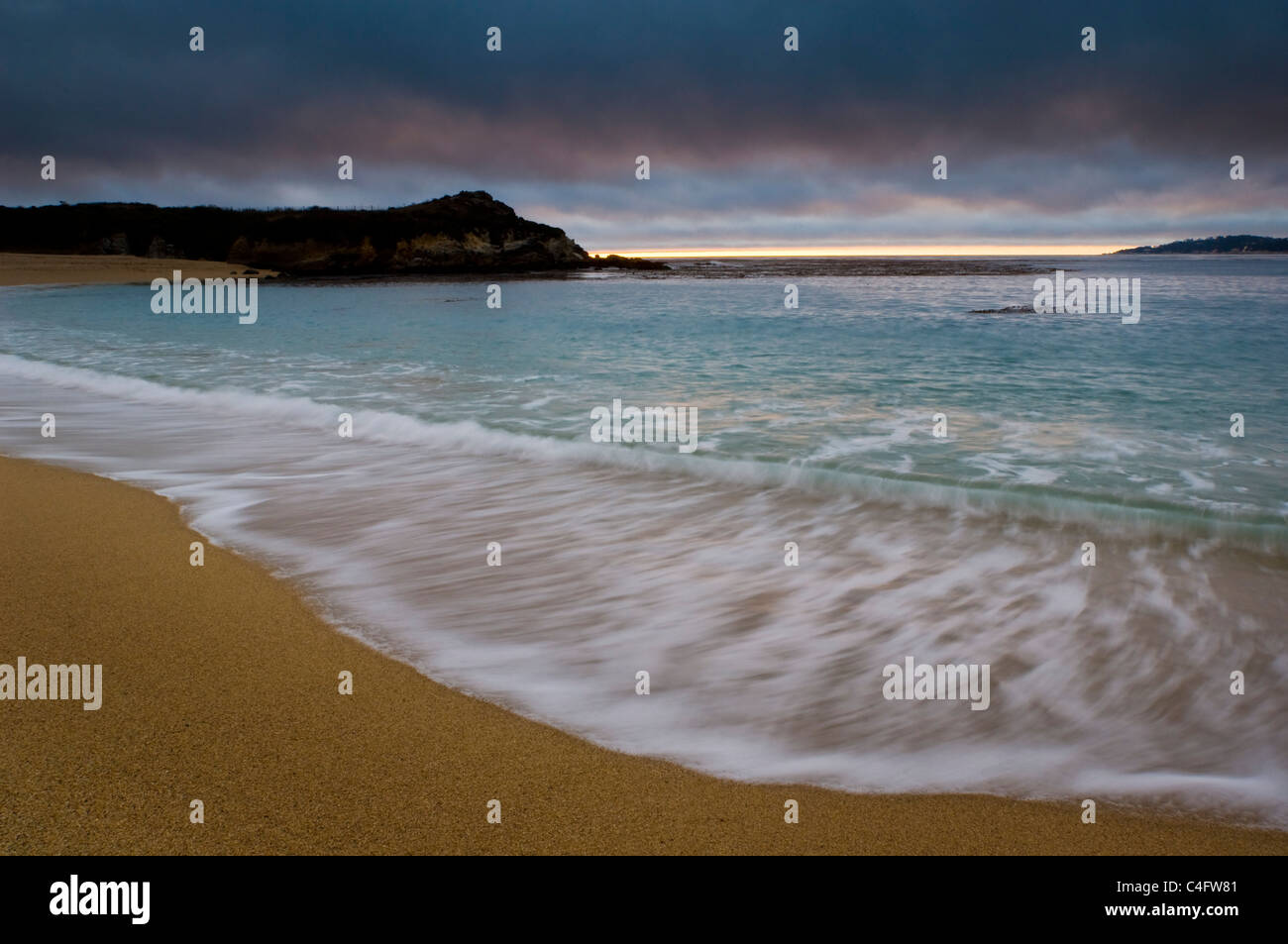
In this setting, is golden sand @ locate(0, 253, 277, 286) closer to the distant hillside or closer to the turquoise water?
the distant hillside

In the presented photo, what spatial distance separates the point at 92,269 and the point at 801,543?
258 feet

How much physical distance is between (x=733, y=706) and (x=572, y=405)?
801 cm

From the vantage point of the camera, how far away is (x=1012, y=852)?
2.53 m

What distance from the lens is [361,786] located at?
9.04 feet

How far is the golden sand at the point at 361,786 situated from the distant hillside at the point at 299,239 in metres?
81.2

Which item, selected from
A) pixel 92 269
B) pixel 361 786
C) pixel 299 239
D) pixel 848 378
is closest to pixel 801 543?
pixel 361 786

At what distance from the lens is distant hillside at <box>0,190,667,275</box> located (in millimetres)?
86188

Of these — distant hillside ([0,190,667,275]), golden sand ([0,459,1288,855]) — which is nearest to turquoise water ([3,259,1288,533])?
golden sand ([0,459,1288,855])

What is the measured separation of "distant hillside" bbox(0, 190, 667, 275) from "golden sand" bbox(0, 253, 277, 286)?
27.4ft

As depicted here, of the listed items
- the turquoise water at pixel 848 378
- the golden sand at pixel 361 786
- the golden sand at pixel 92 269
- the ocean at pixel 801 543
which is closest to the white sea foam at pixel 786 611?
the ocean at pixel 801 543

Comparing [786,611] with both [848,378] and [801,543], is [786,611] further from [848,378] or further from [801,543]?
[848,378]

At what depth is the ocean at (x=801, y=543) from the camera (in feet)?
10.8
